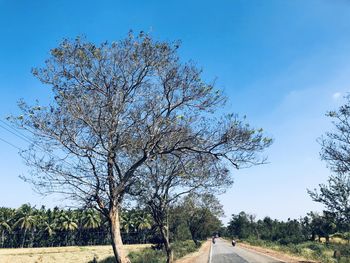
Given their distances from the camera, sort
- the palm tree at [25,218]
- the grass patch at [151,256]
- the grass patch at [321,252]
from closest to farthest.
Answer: the grass patch at [321,252]
the grass patch at [151,256]
the palm tree at [25,218]

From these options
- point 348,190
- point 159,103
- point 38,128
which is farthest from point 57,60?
point 348,190

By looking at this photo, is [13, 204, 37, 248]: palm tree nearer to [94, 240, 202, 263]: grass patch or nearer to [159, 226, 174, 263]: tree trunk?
[94, 240, 202, 263]: grass patch

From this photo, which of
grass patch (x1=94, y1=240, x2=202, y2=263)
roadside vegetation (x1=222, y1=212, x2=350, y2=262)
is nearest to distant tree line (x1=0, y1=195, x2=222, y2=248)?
roadside vegetation (x1=222, y1=212, x2=350, y2=262)

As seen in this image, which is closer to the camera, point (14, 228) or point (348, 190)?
point (348, 190)

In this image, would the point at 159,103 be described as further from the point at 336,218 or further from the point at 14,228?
the point at 14,228

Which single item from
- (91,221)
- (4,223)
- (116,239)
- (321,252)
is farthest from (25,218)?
(116,239)

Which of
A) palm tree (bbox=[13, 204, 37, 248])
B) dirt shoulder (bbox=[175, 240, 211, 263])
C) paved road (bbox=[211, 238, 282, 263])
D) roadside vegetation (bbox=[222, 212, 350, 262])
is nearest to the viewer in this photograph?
paved road (bbox=[211, 238, 282, 263])

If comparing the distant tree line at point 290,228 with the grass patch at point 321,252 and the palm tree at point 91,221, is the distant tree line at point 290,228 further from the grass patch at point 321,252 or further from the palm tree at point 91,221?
the palm tree at point 91,221

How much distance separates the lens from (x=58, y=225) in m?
111

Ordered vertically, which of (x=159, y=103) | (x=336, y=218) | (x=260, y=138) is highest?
(x=159, y=103)

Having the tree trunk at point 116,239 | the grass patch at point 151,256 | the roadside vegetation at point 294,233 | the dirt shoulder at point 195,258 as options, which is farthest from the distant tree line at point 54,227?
the tree trunk at point 116,239

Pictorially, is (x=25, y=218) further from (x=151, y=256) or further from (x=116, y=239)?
(x=116, y=239)

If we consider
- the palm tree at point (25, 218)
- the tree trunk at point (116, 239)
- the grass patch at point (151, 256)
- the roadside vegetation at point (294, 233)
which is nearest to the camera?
the tree trunk at point (116, 239)

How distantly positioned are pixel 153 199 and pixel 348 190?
16.0 m
